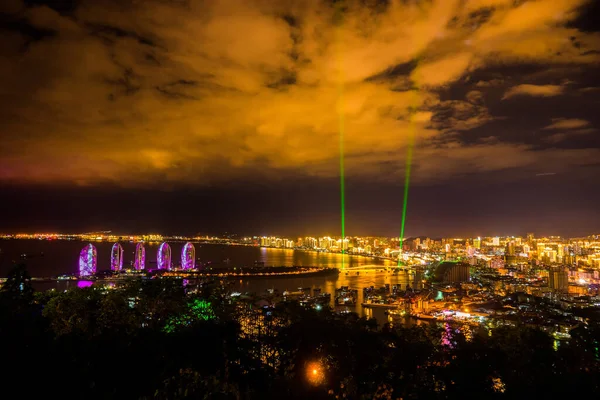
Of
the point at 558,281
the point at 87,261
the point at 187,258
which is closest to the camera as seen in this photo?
the point at 558,281

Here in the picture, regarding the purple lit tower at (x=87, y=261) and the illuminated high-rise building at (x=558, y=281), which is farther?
the purple lit tower at (x=87, y=261)

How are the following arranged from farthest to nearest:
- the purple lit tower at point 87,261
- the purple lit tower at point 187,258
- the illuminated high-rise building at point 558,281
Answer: the purple lit tower at point 187,258 → the purple lit tower at point 87,261 → the illuminated high-rise building at point 558,281

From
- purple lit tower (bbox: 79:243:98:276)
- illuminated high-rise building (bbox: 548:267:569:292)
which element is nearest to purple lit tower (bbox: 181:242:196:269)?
purple lit tower (bbox: 79:243:98:276)

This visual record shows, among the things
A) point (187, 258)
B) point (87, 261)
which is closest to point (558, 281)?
point (187, 258)

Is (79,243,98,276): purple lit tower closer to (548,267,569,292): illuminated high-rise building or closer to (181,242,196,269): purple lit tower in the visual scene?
(181,242,196,269): purple lit tower

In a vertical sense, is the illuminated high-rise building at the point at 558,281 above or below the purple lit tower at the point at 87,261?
below

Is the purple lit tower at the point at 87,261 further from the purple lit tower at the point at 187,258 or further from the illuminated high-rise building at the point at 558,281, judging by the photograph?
the illuminated high-rise building at the point at 558,281

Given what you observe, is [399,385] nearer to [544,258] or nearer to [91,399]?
[91,399]

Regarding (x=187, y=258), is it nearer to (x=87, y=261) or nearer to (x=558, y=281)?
(x=87, y=261)

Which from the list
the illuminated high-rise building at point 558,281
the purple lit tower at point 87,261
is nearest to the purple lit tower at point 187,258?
the purple lit tower at point 87,261

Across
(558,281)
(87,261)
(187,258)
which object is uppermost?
(87,261)
